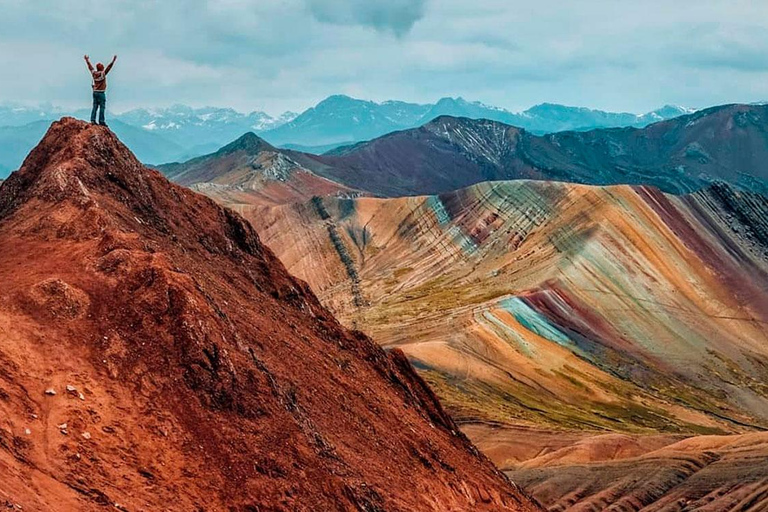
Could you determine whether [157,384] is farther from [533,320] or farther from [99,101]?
[533,320]

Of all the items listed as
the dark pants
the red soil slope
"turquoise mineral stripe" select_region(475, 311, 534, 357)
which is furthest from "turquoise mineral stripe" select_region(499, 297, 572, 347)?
the dark pants

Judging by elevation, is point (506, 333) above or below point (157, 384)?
below

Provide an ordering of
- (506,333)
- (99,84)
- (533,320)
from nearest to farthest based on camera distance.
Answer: (99,84) → (506,333) → (533,320)

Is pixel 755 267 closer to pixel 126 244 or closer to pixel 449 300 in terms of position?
pixel 449 300

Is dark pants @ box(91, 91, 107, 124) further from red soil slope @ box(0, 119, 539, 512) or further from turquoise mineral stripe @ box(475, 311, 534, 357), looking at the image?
turquoise mineral stripe @ box(475, 311, 534, 357)

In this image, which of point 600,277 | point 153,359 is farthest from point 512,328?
point 153,359

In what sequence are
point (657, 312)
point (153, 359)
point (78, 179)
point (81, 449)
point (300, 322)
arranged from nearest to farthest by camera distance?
point (81, 449) < point (153, 359) < point (78, 179) < point (300, 322) < point (657, 312)

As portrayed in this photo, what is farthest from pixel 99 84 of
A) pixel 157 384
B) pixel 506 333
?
pixel 506 333

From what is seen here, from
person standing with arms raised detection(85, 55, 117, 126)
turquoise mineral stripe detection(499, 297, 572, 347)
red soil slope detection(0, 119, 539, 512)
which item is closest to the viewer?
red soil slope detection(0, 119, 539, 512)
